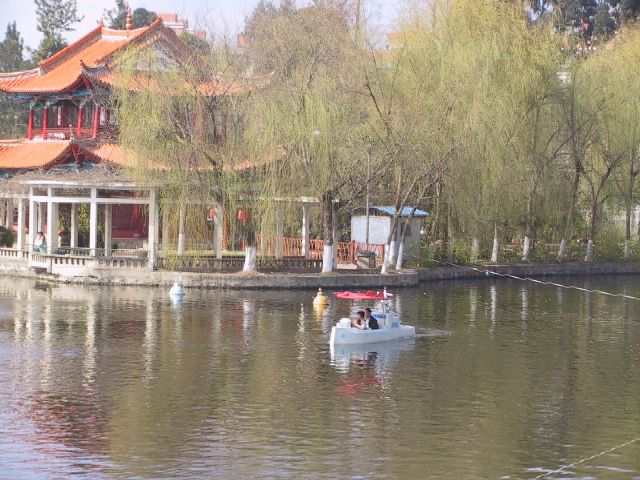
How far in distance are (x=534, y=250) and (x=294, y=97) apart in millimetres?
17462

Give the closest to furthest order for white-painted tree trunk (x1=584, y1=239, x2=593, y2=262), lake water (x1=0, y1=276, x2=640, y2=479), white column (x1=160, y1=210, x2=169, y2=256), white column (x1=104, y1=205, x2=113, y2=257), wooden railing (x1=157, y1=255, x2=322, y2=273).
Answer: lake water (x1=0, y1=276, x2=640, y2=479) < wooden railing (x1=157, y1=255, x2=322, y2=273) < white column (x1=160, y1=210, x2=169, y2=256) < white column (x1=104, y1=205, x2=113, y2=257) < white-painted tree trunk (x1=584, y1=239, x2=593, y2=262)

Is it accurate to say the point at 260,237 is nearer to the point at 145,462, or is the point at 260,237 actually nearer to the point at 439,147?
the point at 439,147

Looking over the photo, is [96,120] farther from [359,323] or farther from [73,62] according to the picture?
[359,323]

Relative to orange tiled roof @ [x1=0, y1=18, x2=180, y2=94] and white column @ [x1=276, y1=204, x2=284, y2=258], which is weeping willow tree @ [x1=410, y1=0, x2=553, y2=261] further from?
orange tiled roof @ [x1=0, y1=18, x2=180, y2=94]

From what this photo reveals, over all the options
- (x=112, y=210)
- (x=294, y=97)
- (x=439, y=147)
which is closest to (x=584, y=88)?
(x=439, y=147)

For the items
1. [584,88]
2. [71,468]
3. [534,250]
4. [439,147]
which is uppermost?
[584,88]

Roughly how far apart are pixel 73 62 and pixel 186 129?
12614 mm

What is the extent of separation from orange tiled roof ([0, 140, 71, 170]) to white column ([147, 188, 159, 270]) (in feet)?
14.9

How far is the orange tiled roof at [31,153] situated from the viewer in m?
46.7

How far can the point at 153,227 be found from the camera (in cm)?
4416

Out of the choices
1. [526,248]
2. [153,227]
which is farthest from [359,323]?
[526,248]

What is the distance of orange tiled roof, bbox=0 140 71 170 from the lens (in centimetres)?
4666

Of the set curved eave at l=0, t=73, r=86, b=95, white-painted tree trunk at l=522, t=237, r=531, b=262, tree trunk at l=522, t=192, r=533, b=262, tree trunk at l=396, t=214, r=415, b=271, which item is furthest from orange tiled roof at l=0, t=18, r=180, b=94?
white-painted tree trunk at l=522, t=237, r=531, b=262

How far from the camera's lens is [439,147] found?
43.7 meters
